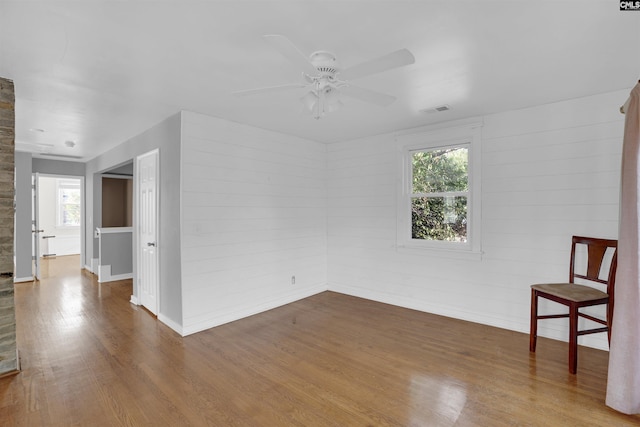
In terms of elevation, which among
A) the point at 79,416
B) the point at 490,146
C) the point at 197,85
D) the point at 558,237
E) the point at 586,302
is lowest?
the point at 79,416

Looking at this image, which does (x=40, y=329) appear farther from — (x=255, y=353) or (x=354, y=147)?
(x=354, y=147)

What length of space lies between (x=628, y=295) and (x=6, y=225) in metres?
4.73

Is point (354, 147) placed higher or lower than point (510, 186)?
higher

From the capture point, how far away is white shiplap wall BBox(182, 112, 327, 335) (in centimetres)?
358

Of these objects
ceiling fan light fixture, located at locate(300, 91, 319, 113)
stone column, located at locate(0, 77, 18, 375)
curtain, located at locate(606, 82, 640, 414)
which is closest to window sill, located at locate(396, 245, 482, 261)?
curtain, located at locate(606, 82, 640, 414)

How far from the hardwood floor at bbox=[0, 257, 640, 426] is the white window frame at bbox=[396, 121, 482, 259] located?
94 centimetres

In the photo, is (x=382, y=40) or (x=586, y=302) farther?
(x=586, y=302)

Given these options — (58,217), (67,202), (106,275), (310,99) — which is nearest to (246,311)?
(310,99)

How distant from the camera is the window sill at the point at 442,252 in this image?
3.85m

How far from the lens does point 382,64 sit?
1.71m

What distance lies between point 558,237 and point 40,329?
5.85m

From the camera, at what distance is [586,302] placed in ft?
8.55

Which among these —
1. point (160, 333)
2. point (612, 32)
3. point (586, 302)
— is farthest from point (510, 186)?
point (160, 333)

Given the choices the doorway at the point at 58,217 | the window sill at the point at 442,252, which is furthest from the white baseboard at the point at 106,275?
the window sill at the point at 442,252
